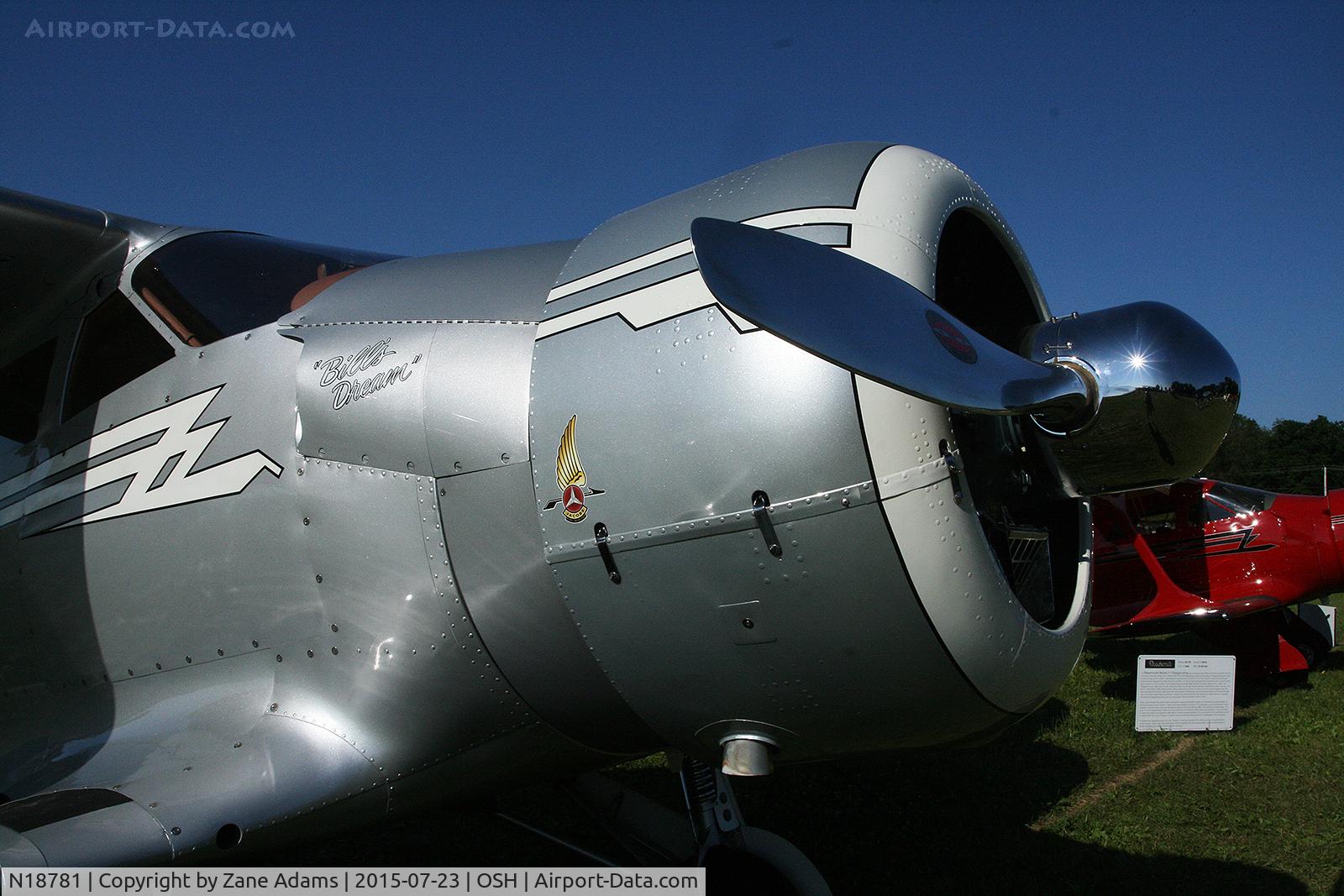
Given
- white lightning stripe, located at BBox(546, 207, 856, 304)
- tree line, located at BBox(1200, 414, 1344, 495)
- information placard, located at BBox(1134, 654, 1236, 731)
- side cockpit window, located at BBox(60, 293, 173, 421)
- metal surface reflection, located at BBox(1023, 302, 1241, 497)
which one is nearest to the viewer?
white lightning stripe, located at BBox(546, 207, 856, 304)

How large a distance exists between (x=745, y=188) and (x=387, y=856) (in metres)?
4.25

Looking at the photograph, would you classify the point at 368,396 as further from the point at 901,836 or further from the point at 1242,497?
the point at 1242,497

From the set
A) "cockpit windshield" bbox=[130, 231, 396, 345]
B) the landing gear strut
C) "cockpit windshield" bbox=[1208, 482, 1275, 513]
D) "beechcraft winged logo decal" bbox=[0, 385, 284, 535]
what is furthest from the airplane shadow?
"cockpit windshield" bbox=[1208, 482, 1275, 513]

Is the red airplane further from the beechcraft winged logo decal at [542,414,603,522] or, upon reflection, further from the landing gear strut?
the beechcraft winged logo decal at [542,414,603,522]

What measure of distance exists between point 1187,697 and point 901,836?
3.83m

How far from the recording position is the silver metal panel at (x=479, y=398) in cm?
280

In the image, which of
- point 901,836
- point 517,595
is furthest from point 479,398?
point 901,836

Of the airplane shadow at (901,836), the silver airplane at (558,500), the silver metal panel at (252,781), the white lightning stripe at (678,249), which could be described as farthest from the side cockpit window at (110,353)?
the airplane shadow at (901,836)

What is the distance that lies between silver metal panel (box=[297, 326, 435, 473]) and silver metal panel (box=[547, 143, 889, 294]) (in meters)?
0.51

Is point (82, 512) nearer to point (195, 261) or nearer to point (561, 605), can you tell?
point (195, 261)

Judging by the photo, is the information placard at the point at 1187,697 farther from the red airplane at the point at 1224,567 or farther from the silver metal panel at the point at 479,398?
the silver metal panel at the point at 479,398

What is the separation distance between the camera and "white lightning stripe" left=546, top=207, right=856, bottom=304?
263 centimetres

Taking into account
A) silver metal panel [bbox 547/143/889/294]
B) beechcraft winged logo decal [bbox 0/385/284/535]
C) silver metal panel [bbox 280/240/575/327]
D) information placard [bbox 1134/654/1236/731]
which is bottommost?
information placard [bbox 1134/654/1236/731]

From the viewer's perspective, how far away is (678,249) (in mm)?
2697
